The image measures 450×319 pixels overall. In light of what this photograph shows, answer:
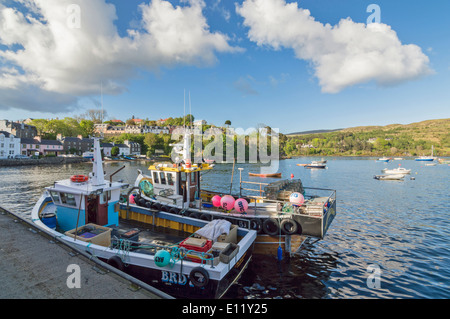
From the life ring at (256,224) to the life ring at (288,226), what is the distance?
3.96 ft

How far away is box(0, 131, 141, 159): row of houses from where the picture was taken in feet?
262

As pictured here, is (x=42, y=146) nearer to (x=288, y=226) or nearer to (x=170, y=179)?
(x=170, y=179)

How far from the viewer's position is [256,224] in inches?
498

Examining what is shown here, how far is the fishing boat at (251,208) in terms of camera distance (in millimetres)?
11969

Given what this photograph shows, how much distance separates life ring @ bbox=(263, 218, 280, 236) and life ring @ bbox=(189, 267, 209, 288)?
18.2 feet

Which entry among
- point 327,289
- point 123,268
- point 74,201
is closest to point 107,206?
point 74,201

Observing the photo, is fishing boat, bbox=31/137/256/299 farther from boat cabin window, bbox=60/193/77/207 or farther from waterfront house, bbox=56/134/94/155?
waterfront house, bbox=56/134/94/155

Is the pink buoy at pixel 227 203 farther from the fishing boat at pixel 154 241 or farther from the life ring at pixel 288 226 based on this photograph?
the life ring at pixel 288 226

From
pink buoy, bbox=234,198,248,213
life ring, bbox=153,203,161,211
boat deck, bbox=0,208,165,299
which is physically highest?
pink buoy, bbox=234,198,248,213

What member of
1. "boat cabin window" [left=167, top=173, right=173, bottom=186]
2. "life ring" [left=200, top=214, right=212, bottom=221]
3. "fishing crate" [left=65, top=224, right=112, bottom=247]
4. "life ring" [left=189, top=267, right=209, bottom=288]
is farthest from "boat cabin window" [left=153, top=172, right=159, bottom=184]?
"life ring" [left=189, top=267, right=209, bottom=288]

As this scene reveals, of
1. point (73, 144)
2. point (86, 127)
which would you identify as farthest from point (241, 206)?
point (86, 127)

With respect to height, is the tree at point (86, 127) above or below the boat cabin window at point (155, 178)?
above

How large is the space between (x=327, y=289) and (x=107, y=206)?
39.8 ft

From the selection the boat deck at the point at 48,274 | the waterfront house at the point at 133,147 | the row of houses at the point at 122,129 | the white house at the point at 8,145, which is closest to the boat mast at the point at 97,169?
the boat deck at the point at 48,274
